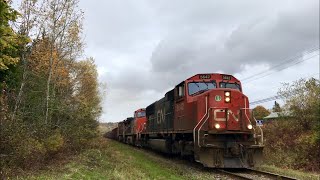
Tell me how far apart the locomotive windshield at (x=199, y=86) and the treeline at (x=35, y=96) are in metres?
6.55

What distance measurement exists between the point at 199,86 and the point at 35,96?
32.7 ft

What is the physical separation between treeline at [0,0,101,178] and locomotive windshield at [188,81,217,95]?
6.55m

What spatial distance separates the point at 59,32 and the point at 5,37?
13.5 meters

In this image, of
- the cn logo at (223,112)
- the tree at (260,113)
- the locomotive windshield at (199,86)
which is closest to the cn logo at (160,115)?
the locomotive windshield at (199,86)

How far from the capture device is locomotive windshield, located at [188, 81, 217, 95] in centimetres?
1677

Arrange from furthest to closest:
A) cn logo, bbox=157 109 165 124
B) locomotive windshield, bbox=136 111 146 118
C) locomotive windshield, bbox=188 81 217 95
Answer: locomotive windshield, bbox=136 111 146 118 < cn logo, bbox=157 109 165 124 < locomotive windshield, bbox=188 81 217 95

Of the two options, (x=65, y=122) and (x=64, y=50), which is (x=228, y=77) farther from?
(x=64, y=50)

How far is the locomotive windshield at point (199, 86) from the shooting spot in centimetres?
1677

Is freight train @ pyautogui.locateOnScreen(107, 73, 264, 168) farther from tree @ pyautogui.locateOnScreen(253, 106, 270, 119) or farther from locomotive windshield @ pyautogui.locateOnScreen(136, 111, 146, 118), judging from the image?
tree @ pyautogui.locateOnScreen(253, 106, 270, 119)

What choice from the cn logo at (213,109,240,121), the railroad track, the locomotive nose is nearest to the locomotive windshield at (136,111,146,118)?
→ the railroad track

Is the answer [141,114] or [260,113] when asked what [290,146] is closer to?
[141,114]

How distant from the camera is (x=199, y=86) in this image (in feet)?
55.7

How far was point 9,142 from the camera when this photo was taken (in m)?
11.7

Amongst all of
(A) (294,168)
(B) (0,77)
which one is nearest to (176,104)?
(A) (294,168)
